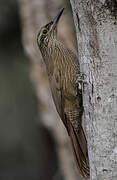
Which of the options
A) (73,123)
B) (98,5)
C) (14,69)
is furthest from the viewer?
(14,69)

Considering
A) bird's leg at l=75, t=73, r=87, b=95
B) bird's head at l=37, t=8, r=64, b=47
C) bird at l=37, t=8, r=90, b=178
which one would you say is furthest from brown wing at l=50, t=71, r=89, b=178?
bird's head at l=37, t=8, r=64, b=47

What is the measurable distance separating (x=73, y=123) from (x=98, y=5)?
132cm

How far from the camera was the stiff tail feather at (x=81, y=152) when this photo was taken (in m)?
3.79

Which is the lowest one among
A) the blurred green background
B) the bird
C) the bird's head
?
the blurred green background

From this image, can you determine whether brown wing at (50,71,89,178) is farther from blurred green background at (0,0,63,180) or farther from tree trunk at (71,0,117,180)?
blurred green background at (0,0,63,180)

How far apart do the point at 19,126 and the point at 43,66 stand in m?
3.58

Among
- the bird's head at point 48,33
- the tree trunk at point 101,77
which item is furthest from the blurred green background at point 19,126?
the tree trunk at point 101,77

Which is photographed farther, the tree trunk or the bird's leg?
the bird's leg

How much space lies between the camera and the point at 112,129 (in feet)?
10.0

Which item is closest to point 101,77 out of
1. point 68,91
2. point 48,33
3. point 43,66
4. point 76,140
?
point 68,91

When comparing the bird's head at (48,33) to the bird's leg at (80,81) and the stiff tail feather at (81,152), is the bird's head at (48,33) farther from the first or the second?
the stiff tail feather at (81,152)

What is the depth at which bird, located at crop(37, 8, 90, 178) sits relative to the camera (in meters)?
3.82

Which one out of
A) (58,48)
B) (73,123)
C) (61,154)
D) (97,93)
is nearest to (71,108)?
(73,123)

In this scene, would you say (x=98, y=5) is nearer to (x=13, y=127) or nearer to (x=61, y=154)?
(x=61, y=154)
